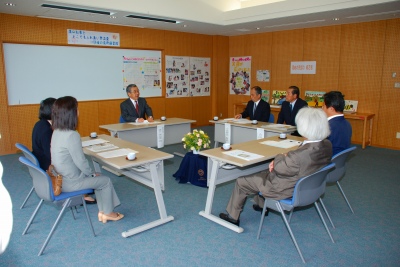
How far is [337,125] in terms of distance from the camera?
11.6 ft

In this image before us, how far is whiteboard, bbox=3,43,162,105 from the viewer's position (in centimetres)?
609

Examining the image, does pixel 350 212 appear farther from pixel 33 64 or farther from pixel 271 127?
pixel 33 64

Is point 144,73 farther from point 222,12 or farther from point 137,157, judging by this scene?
point 137,157

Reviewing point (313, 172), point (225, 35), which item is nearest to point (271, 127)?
point (313, 172)

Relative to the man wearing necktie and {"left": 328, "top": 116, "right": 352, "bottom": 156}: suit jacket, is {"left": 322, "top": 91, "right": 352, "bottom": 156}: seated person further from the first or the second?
the man wearing necktie

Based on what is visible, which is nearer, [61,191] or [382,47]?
[61,191]

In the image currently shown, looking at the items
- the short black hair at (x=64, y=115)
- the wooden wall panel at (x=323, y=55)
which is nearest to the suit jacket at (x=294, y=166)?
the short black hair at (x=64, y=115)

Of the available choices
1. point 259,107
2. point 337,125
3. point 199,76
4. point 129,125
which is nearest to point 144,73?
point 199,76

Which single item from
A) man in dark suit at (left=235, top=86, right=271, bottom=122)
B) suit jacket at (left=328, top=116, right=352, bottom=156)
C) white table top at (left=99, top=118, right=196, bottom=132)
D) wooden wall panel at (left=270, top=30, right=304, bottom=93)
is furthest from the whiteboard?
suit jacket at (left=328, top=116, right=352, bottom=156)

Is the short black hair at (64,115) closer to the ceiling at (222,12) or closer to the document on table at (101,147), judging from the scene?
the document on table at (101,147)

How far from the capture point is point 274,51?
8406 millimetres

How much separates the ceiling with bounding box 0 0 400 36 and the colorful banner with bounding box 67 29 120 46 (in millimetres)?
286

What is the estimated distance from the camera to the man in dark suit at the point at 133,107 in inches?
218

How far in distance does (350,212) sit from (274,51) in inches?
223
